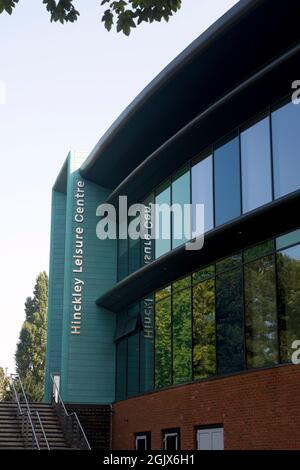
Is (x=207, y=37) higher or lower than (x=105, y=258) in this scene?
higher

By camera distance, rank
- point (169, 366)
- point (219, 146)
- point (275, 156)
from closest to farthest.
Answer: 1. point (275, 156)
2. point (219, 146)
3. point (169, 366)

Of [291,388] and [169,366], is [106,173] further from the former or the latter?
[291,388]

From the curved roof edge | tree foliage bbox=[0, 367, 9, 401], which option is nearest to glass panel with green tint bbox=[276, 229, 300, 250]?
the curved roof edge

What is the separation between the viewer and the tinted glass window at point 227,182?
2103 cm

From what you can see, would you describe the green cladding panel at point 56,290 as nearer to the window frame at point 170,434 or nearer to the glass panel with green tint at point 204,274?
the window frame at point 170,434

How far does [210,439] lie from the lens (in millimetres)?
20844

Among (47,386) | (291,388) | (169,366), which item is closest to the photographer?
(291,388)

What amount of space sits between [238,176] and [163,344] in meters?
7.03

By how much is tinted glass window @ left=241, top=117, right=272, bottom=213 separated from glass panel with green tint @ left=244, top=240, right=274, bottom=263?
953 millimetres

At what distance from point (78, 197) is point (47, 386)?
7976mm

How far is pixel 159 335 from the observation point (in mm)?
25906

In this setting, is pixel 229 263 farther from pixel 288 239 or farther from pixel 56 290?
pixel 56 290

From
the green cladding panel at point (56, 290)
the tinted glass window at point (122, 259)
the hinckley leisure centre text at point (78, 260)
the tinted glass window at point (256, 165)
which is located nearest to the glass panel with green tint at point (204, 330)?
the tinted glass window at point (256, 165)

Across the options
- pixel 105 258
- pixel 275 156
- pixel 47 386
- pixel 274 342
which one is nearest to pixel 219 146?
pixel 275 156
